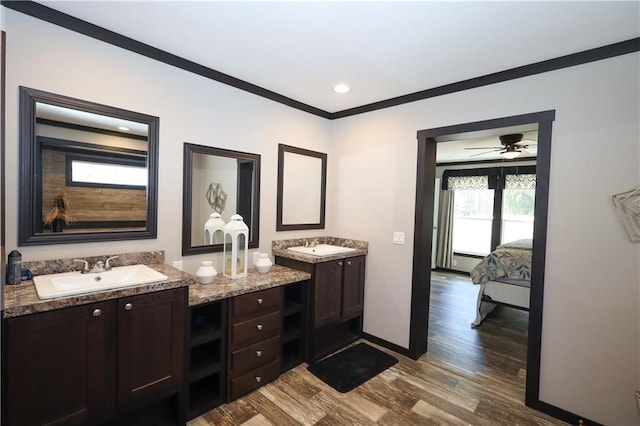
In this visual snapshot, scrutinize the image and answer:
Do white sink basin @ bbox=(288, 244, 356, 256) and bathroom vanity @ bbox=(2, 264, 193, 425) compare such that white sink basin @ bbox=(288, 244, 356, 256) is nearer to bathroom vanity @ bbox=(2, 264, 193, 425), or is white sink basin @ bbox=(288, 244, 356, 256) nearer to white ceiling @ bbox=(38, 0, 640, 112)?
bathroom vanity @ bbox=(2, 264, 193, 425)

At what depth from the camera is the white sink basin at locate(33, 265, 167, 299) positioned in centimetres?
152

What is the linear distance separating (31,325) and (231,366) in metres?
1.21

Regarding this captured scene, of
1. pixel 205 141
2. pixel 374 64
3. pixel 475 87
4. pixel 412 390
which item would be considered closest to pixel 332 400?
pixel 412 390

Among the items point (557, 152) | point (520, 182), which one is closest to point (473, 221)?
point (520, 182)

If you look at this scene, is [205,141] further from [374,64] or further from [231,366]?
[231,366]

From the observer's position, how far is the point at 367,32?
1.92 meters

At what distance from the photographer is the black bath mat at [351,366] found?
98.7 inches

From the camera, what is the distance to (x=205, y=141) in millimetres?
2516

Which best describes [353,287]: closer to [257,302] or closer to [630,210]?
[257,302]

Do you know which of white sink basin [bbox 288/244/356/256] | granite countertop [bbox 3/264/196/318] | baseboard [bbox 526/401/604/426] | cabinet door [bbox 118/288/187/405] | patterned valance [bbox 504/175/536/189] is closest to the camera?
granite countertop [bbox 3/264/196/318]

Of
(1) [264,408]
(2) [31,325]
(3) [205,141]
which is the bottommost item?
(1) [264,408]

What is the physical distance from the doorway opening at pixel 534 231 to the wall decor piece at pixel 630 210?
1.26 ft

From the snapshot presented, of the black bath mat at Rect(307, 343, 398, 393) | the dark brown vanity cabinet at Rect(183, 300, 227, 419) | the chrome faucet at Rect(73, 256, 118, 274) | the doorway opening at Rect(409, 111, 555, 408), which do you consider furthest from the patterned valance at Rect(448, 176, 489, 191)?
the chrome faucet at Rect(73, 256, 118, 274)

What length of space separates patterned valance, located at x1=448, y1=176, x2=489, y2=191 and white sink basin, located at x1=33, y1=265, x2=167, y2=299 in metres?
6.24
